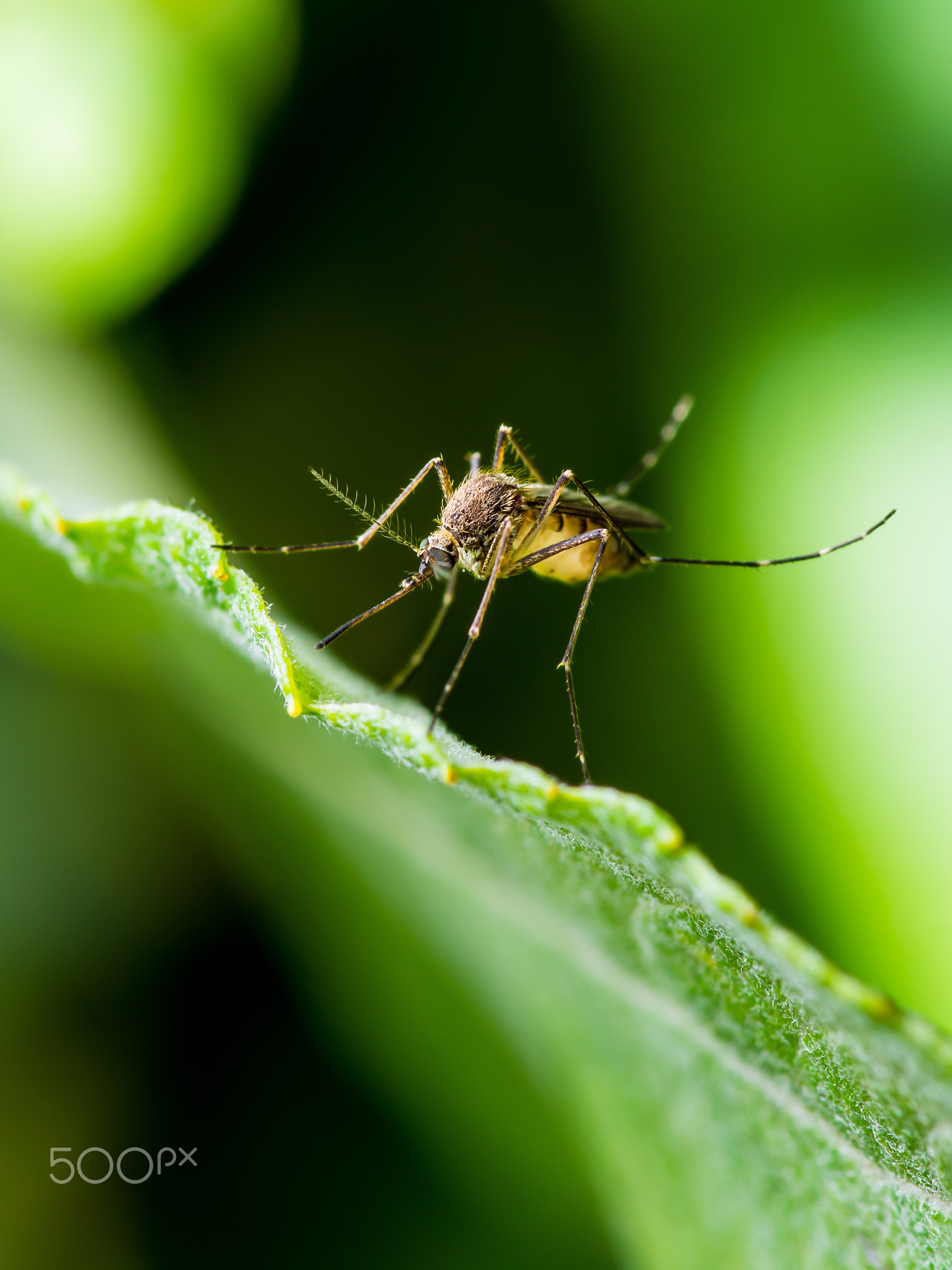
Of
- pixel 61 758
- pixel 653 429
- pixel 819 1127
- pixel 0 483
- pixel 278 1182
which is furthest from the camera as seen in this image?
pixel 653 429

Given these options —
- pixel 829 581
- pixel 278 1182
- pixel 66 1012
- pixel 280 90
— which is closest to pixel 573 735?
pixel 829 581

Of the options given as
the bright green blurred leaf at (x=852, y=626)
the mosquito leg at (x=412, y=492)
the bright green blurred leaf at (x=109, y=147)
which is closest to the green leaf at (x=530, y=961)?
the mosquito leg at (x=412, y=492)

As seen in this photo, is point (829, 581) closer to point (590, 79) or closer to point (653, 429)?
point (653, 429)

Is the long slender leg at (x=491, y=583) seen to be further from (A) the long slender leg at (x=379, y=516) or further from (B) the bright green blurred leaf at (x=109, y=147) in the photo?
(B) the bright green blurred leaf at (x=109, y=147)

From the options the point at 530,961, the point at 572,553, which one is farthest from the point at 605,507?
the point at 530,961

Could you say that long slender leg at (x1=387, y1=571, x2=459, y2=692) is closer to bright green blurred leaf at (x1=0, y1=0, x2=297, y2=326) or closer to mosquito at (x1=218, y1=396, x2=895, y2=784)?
mosquito at (x1=218, y1=396, x2=895, y2=784)

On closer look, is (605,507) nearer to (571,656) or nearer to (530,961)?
(571,656)
